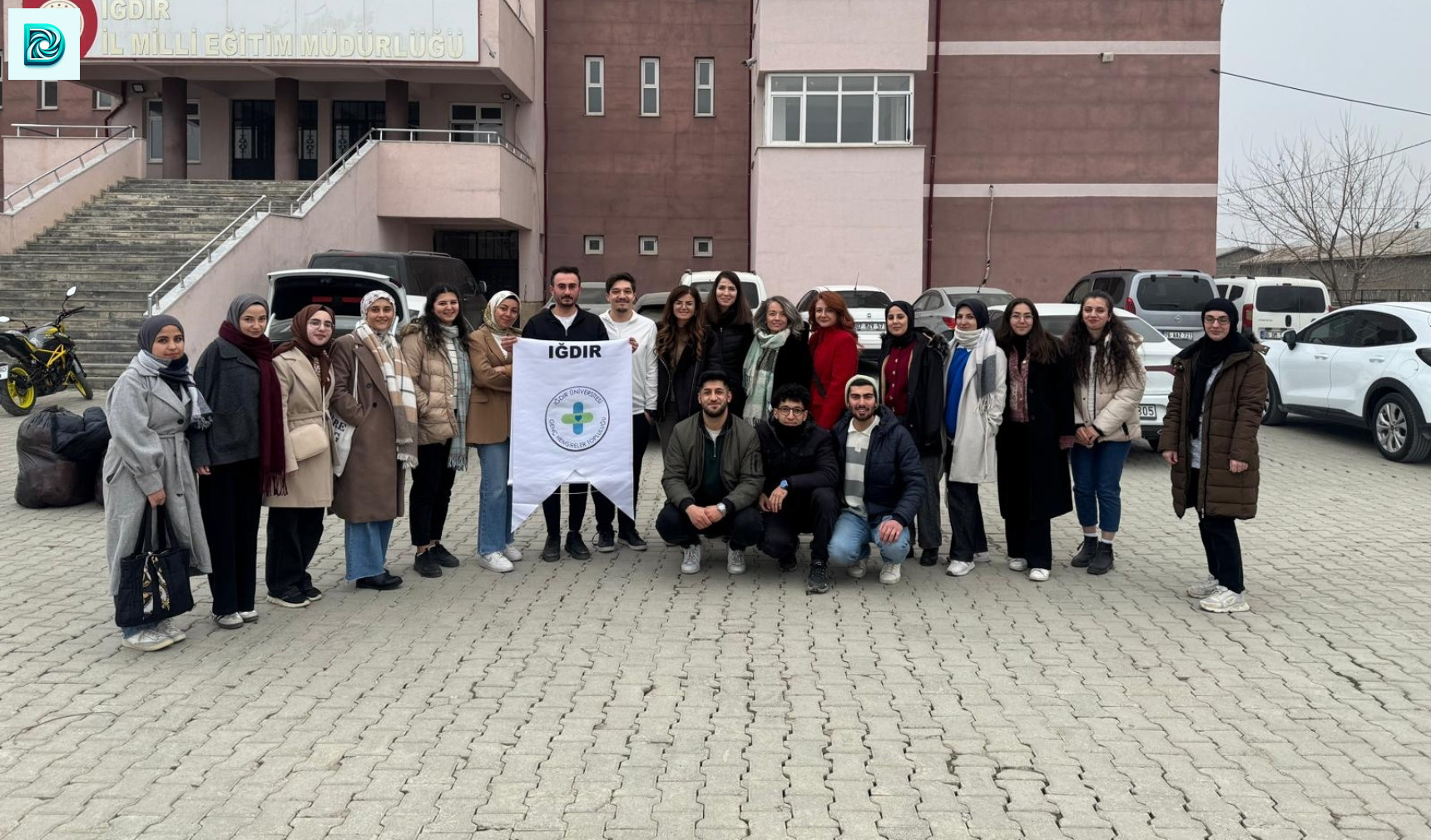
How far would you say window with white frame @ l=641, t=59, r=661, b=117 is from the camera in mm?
34531

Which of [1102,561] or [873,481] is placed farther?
[1102,561]

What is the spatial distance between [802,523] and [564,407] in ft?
6.03

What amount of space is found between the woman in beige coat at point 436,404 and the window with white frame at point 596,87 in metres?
27.0

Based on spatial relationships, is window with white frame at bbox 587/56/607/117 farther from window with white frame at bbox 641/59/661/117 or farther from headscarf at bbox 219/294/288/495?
headscarf at bbox 219/294/288/495

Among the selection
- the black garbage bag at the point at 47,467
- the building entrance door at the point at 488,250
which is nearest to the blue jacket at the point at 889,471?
the black garbage bag at the point at 47,467

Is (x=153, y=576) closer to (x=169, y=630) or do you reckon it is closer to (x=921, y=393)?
(x=169, y=630)

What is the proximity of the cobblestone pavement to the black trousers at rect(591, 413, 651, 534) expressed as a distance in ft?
1.24

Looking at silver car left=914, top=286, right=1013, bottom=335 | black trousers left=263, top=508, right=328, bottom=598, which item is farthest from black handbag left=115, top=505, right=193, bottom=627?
silver car left=914, top=286, right=1013, bottom=335

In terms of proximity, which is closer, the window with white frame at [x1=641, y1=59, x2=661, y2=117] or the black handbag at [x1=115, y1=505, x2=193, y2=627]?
the black handbag at [x1=115, y1=505, x2=193, y2=627]

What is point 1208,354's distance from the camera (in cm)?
788

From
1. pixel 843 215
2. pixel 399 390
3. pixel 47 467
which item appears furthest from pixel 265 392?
pixel 843 215

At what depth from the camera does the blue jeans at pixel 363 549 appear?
8031 millimetres

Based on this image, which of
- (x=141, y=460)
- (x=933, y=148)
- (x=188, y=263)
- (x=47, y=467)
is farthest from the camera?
(x=933, y=148)

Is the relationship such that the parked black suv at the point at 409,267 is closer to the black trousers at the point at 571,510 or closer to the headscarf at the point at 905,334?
the black trousers at the point at 571,510
